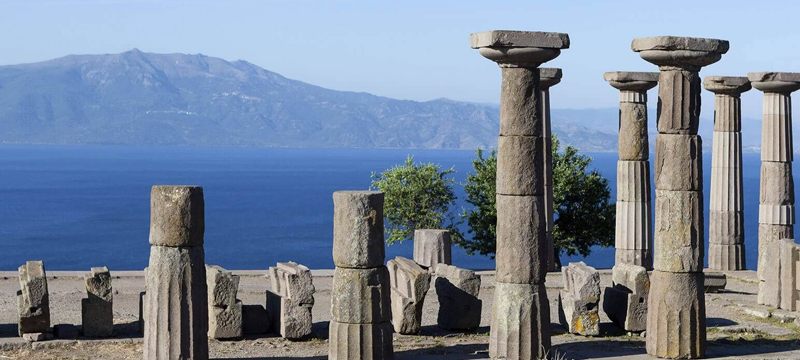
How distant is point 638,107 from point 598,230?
52.8 ft

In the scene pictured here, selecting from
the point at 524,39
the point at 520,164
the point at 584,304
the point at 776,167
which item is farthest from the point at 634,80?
the point at 524,39

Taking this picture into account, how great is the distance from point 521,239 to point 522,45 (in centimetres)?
301

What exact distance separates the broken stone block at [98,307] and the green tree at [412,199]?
28.1m

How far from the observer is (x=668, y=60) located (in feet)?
67.8

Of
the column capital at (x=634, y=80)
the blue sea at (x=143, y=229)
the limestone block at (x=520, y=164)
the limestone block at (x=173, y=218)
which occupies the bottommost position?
the blue sea at (x=143, y=229)

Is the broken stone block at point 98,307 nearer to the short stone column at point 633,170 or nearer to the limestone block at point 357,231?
the limestone block at point 357,231

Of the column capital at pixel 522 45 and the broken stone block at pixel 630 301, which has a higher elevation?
the column capital at pixel 522 45

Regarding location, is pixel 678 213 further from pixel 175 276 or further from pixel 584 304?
pixel 175 276

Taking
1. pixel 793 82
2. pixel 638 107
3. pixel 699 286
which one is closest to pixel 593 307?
pixel 699 286

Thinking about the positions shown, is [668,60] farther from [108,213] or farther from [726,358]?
[108,213]

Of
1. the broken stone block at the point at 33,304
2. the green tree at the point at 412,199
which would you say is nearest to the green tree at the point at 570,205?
the green tree at the point at 412,199

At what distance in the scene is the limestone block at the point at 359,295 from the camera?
2022cm

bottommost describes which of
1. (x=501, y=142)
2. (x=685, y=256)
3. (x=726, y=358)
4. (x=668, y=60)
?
(x=726, y=358)

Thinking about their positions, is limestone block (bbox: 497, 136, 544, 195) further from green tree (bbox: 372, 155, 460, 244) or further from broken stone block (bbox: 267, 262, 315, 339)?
green tree (bbox: 372, 155, 460, 244)
